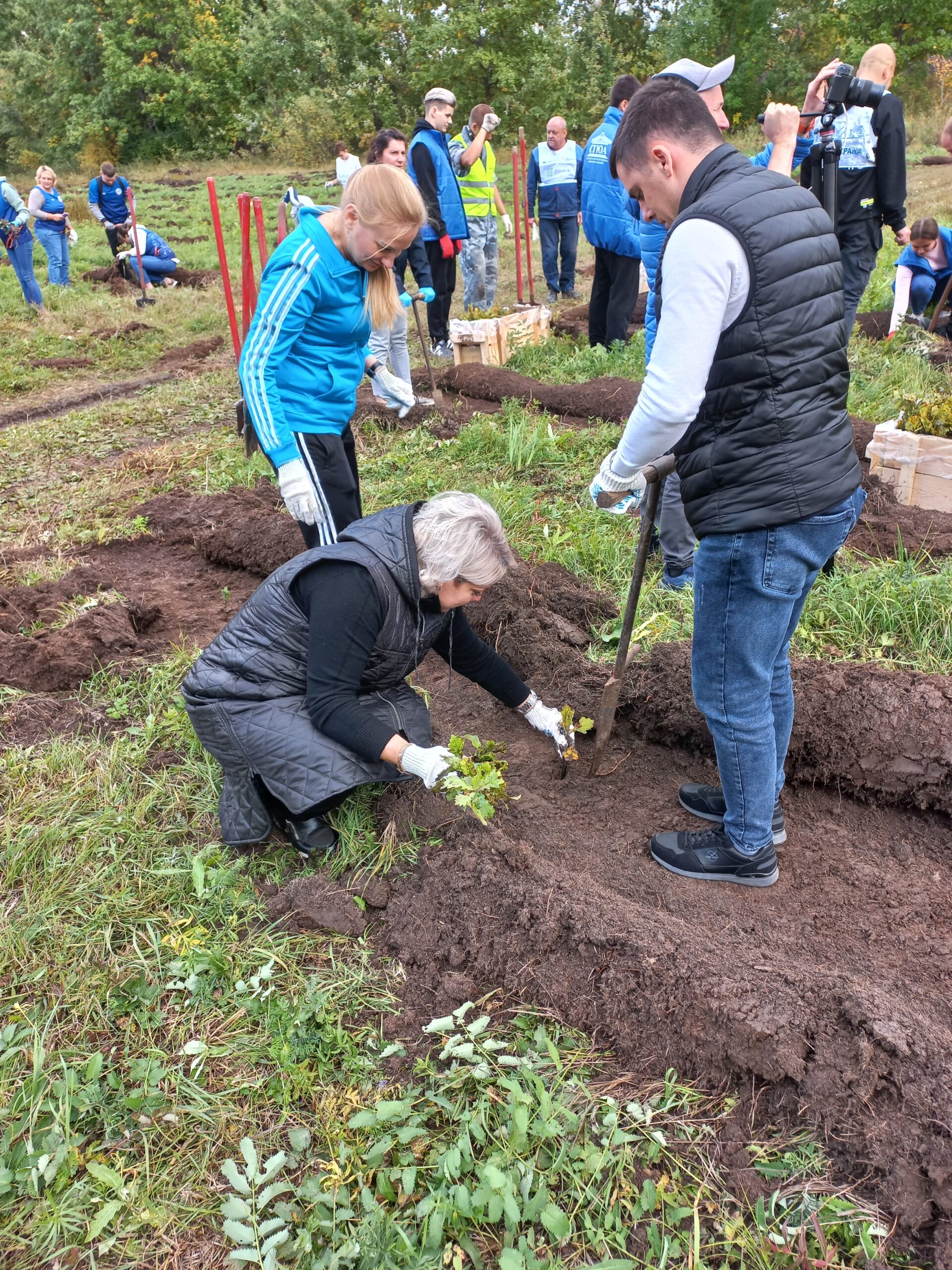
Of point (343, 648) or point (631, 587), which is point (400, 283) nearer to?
point (631, 587)

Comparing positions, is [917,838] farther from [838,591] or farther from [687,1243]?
[687,1243]

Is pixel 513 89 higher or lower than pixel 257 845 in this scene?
higher

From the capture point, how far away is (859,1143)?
1.72 meters

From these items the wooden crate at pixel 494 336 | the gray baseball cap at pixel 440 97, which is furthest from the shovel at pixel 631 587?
the gray baseball cap at pixel 440 97

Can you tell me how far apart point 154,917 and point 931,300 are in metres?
7.45

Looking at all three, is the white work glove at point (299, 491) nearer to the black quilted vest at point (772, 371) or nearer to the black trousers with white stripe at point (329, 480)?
the black trousers with white stripe at point (329, 480)

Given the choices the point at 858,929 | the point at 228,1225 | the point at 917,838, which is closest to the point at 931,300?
the point at 917,838

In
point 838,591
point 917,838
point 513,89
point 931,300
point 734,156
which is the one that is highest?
point 513,89

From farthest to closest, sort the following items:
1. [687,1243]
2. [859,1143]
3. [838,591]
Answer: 1. [838,591]
2. [859,1143]
3. [687,1243]

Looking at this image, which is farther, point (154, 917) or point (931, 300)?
point (931, 300)

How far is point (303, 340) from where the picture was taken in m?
2.83

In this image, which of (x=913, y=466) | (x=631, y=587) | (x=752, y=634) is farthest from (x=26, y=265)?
(x=752, y=634)

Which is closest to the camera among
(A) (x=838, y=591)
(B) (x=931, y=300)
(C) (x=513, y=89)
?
(A) (x=838, y=591)

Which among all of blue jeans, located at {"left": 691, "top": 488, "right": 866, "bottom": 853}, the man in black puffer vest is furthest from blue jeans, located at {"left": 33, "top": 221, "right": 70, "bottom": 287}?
blue jeans, located at {"left": 691, "top": 488, "right": 866, "bottom": 853}
